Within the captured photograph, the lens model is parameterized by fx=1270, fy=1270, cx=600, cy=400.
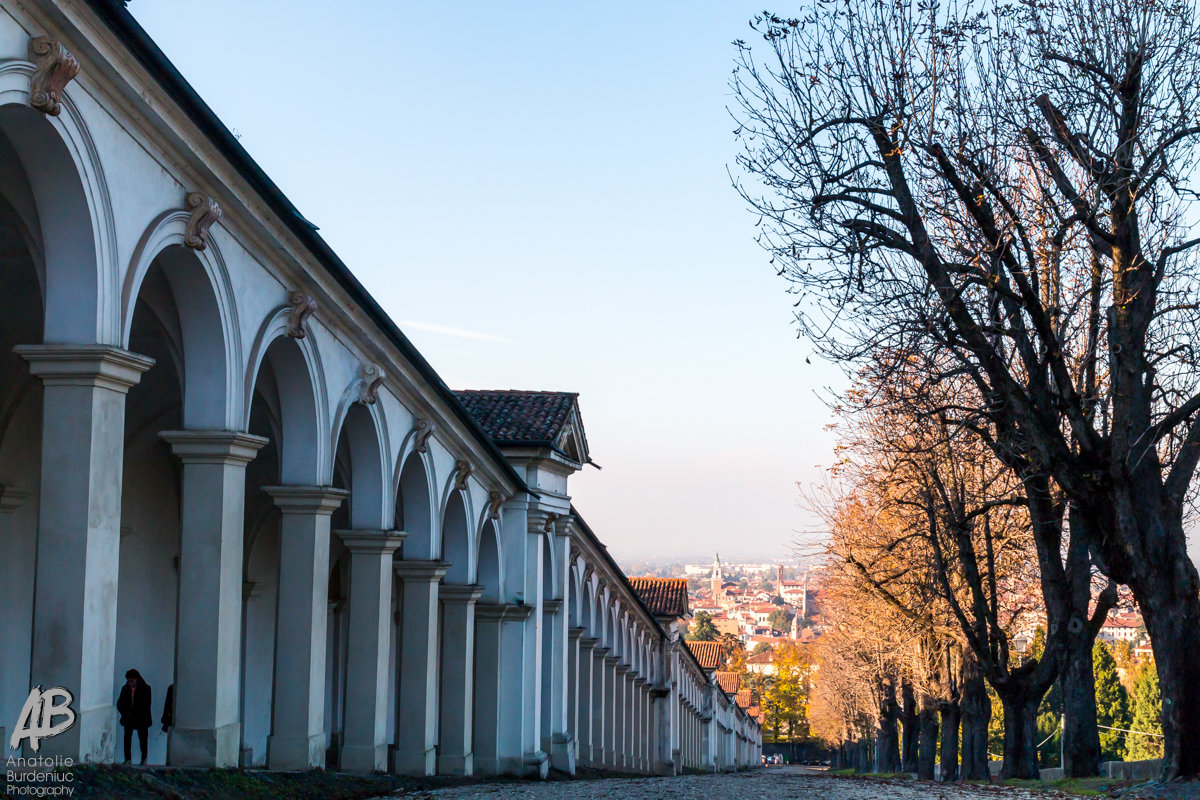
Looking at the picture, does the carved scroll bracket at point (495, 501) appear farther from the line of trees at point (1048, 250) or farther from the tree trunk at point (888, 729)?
the tree trunk at point (888, 729)

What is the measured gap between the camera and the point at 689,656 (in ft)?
185

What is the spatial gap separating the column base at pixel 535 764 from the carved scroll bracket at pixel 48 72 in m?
16.3

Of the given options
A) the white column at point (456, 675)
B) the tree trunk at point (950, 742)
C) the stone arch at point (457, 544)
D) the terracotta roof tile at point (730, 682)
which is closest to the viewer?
the white column at point (456, 675)

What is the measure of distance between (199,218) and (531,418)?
43.5 ft

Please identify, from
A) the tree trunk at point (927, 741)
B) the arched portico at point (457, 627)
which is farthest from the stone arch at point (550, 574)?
the tree trunk at point (927, 741)

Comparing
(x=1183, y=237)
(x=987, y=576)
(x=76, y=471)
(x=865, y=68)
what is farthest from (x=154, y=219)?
(x=987, y=576)

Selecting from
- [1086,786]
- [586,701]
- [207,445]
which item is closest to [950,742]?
[586,701]

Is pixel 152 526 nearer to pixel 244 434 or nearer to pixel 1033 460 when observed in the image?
pixel 244 434

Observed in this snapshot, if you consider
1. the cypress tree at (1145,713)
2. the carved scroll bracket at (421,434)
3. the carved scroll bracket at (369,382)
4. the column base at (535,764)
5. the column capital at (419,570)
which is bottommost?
the cypress tree at (1145,713)

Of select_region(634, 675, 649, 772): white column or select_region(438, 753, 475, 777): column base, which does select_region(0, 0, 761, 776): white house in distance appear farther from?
select_region(634, 675, 649, 772): white column

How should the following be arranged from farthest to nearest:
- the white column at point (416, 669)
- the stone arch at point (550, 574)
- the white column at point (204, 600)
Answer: the stone arch at point (550, 574)
the white column at point (416, 669)
the white column at point (204, 600)

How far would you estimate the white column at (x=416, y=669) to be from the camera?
17.4m

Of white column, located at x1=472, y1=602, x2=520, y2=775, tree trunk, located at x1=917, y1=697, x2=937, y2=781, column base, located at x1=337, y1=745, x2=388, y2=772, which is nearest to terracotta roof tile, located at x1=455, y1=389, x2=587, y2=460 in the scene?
white column, located at x1=472, y1=602, x2=520, y2=775

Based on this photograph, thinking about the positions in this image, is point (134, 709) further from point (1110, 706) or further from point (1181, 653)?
point (1110, 706)
